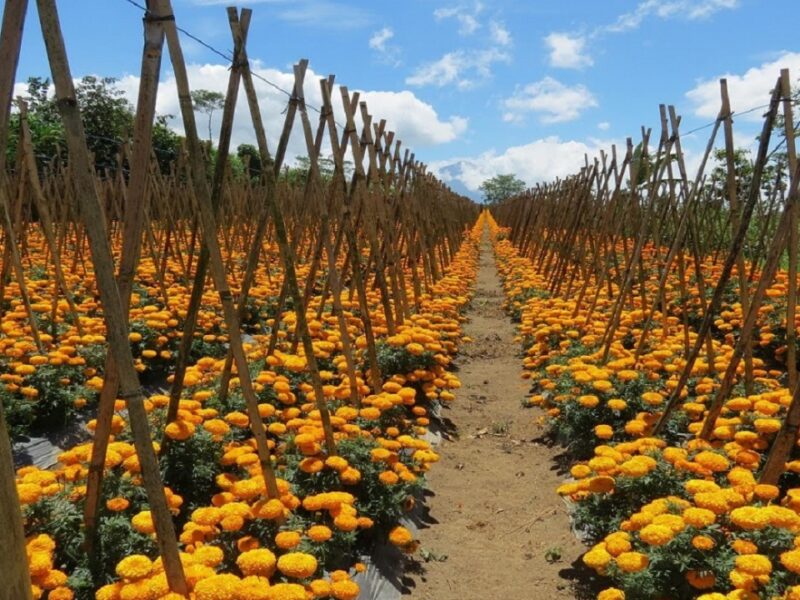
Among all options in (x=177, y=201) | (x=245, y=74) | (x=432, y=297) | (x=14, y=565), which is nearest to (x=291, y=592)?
(x=14, y=565)

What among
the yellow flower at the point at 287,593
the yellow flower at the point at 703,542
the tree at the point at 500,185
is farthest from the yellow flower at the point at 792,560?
the tree at the point at 500,185

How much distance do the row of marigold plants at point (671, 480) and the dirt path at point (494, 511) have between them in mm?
249

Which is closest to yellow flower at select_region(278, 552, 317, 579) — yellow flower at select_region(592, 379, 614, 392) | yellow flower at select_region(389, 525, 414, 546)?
yellow flower at select_region(389, 525, 414, 546)

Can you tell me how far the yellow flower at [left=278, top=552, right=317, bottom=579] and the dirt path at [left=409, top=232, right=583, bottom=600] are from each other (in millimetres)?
1245

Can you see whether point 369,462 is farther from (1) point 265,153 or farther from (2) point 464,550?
(1) point 265,153

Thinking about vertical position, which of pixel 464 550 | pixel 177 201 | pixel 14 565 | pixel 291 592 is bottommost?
pixel 464 550

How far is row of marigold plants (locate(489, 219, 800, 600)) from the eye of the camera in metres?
2.91

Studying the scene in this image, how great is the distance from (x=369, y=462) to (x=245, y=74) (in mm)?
2650

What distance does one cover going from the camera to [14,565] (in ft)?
5.10

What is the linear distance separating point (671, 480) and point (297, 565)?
Answer: 2.44m

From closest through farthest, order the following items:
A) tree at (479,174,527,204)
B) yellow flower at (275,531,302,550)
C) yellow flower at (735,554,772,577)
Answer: yellow flower at (735,554,772,577) < yellow flower at (275,531,302,550) < tree at (479,174,527,204)

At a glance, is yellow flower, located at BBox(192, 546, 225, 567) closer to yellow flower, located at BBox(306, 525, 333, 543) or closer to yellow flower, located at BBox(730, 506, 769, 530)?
yellow flower, located at BBox(306, 525, 333, 543)

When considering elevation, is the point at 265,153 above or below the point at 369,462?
above

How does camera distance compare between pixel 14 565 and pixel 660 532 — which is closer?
pixel 14 565
